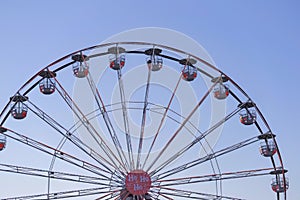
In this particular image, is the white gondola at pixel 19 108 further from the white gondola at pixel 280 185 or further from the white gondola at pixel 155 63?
the white gondola at pixel 280 185

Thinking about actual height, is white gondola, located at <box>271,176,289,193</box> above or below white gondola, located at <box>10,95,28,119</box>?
below

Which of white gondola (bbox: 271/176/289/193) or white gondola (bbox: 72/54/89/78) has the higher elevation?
white gondola (bbox: 72/54/89/78)

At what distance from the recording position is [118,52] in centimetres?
2059

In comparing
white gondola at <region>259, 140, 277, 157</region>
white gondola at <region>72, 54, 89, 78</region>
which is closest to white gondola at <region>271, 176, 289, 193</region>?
white gondola at <region>259, 140, 277, 157</region>

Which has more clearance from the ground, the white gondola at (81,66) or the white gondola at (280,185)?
the white gondola at (81,66)

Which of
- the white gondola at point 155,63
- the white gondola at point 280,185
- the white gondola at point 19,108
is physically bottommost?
the white gondola at point 280,185

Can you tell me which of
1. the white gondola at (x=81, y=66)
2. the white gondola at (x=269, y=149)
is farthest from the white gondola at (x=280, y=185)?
the white gondola at (x=81, y=66)

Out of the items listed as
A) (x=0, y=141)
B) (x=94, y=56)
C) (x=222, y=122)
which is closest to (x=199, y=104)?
(x=222, y=122)

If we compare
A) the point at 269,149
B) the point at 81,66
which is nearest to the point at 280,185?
the point at 269,149

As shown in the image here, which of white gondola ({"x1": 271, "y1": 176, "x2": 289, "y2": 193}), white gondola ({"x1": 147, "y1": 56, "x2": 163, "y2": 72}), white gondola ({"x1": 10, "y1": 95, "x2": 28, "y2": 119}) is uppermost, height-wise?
white gondola ({"x1": 147, "y1": 56, "x2": 163, "y2": 72})

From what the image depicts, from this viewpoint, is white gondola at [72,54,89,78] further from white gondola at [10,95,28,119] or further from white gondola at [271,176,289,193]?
white gondola at [271,176,289,193]

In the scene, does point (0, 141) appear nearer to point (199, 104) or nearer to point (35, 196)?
point (35, 196)

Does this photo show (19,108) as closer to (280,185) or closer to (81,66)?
(81,66)

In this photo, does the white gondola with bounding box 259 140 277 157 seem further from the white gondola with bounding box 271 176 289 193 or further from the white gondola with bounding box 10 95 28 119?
the white gondola with bounding box 10 95 28 119
